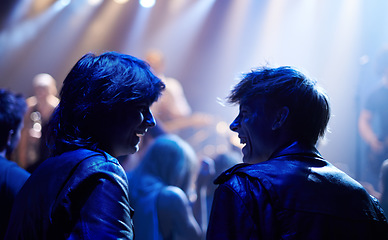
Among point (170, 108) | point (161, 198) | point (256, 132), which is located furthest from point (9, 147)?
point (170, 108)

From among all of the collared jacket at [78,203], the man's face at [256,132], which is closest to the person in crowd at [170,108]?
the man's face at [256,132]

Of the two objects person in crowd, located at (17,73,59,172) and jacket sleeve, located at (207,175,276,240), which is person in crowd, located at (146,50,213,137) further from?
jacket sleeve, located at (207,175,276,240)

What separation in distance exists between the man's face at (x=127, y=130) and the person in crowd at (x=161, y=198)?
133 cm

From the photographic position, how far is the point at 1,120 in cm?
229

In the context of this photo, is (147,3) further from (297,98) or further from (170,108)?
(297,98)

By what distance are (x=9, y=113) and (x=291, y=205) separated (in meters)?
1.80

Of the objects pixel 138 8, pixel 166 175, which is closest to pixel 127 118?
pixel 166 175

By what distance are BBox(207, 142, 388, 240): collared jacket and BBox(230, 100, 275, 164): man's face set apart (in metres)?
0.09

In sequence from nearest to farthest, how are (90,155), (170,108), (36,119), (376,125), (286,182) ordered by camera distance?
(90,155) < (286,182) < (376,125) < (36,119) < (170,108)

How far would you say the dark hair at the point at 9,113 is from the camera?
228cm

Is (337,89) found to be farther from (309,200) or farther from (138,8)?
(309,200)

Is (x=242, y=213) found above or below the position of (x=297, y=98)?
below

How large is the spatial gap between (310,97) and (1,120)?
178 centimetres

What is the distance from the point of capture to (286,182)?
4.01 feet
